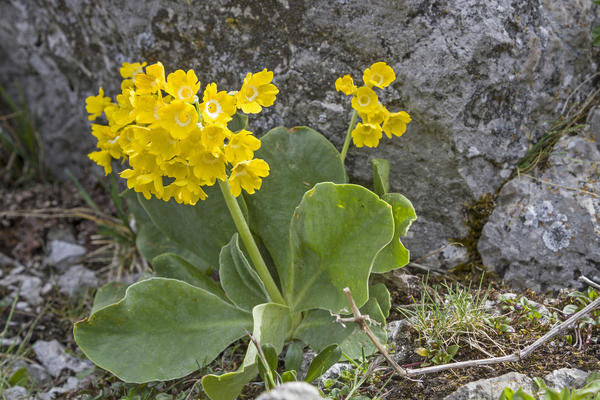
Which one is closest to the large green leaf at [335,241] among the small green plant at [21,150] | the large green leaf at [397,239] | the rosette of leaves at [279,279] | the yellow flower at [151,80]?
the rosette of leaves at [279,279]

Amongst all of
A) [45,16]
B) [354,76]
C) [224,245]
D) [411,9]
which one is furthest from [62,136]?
[411,9]

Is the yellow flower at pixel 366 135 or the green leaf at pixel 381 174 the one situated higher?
the yellow flower at pixel 366 135

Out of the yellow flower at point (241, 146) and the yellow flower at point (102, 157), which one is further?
the yellow flower at point (102, 157)

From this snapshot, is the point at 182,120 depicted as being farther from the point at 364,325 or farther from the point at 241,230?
the point at 364,325

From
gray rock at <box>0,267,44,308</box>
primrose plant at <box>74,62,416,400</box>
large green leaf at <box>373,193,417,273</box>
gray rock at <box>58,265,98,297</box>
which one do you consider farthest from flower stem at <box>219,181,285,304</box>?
gray rock at <box>0,267,44,308</box>

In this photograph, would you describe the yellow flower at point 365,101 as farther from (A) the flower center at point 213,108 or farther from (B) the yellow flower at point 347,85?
(A) the flower center at point 213,108

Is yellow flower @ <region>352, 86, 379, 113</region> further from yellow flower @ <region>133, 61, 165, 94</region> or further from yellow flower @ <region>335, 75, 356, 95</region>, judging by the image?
yellow flower @ <region>133, 61, 165, 94</region>

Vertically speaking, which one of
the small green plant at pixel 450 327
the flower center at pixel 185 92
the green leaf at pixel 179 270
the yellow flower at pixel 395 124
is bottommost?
the small green plant at pixel 450 327

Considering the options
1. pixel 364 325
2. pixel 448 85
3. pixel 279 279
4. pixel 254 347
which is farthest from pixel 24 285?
pixel 448 85
